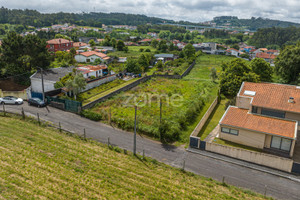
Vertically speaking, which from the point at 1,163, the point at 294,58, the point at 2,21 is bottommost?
the point at 1,163

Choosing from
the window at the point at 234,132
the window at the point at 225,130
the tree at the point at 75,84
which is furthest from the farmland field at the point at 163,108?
the window at the point at 234,132

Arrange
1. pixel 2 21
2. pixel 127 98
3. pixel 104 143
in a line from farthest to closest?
pixel 2 21 → pixel 127 98 → pixel 104 143

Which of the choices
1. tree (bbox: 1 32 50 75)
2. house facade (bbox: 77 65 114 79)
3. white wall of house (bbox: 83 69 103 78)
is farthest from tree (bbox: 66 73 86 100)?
tree (bbox: 1 32 50 75)

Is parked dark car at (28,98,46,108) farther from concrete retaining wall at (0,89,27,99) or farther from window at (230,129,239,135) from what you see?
window at (230,129,239,135)

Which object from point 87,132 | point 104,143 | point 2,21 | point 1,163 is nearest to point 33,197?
point 1,163

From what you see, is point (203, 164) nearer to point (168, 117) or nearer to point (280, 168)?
point (280, 168)
